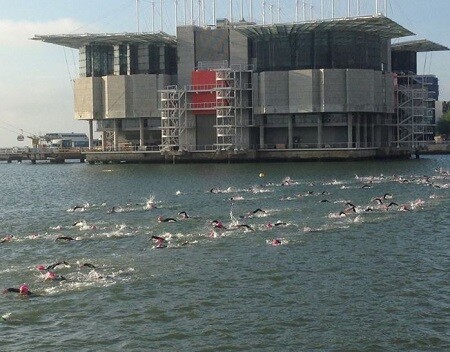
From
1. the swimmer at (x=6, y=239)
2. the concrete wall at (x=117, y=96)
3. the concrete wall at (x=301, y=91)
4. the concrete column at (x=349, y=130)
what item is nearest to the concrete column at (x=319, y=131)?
the concrete wall at (x=301, y=91)

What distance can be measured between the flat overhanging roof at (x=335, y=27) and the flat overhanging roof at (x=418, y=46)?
21.3m

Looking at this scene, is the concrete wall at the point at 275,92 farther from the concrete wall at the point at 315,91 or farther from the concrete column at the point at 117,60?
the concrete column at the point at 117,60

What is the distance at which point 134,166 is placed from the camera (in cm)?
14600

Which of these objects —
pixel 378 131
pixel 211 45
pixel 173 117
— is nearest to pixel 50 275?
pixel 173 117

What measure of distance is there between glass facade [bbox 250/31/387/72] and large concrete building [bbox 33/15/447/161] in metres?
0.18

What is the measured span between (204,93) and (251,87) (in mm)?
8707

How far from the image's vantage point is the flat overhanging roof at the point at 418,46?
17244cm

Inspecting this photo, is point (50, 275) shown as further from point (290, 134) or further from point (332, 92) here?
point (290, 134)

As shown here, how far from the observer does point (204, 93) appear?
151 metres

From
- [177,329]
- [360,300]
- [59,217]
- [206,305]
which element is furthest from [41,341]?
[59,217]

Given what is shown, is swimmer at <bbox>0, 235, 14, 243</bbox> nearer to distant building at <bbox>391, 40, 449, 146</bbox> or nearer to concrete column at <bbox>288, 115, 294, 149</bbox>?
concrete column at <bbox>288, 115, 294, 149</bbox>

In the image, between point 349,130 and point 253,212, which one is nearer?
point 253,212

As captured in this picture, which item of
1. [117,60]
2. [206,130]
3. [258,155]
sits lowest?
[258,155]

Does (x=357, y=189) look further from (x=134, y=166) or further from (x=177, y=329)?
(x=134, y=166)
